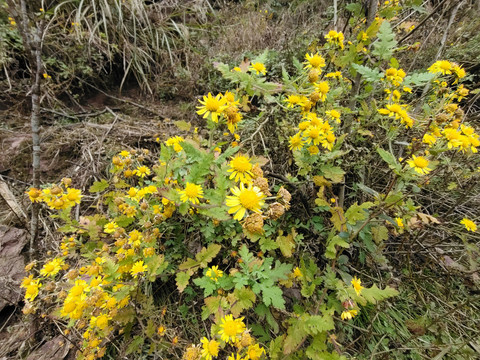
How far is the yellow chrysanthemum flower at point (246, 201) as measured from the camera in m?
1.00

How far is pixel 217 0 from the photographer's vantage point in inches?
186

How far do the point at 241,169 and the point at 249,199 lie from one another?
7.2 inches

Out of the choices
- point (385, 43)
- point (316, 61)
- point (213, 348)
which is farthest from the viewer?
point (316, 61)

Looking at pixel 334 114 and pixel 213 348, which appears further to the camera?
pixel 334 114

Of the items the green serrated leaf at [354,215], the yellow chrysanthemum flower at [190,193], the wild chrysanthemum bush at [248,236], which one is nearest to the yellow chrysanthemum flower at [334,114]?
the wild chrysanthemum bush at [248,236]

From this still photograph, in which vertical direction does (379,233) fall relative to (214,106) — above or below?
below

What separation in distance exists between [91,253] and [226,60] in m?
2.64

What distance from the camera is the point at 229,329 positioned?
99 cm

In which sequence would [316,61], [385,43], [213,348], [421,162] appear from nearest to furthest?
[213,348] → [421,162] → [385,43] → [316,61]

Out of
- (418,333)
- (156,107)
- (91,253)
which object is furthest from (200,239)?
(156,107)

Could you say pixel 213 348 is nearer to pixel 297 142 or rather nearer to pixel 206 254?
pixel 206 254

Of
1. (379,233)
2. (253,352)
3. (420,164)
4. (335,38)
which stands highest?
(335,38)

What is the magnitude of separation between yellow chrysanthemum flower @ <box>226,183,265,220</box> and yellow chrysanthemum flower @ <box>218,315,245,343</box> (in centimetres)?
44

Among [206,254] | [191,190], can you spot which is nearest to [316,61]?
[191,190]
